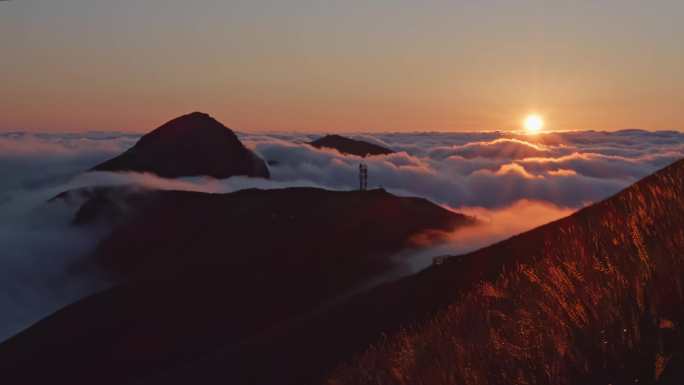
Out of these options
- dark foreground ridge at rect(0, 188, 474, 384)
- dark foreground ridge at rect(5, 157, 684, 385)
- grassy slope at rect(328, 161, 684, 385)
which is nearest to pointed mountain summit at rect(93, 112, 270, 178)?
dark foreground ridge at rect(0, 188, 474, 384)

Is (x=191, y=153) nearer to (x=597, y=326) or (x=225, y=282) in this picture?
(x=225, y=282)

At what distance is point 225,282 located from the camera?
68562 mm

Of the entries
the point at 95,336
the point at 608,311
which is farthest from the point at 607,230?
the point at 95,336

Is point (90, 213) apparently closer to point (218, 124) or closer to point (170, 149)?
point (170, 149)

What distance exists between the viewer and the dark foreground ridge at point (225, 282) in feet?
196

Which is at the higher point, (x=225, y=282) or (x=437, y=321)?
(x=437, y=321)

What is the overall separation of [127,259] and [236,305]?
182 feet

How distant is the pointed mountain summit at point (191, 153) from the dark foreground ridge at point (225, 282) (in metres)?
31.0

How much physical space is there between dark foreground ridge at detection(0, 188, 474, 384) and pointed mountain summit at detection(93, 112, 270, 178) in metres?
31.0

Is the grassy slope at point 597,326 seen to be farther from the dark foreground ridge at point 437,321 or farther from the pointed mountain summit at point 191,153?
the pointed mountain summit at point 191,153

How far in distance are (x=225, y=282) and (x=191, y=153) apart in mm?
71841

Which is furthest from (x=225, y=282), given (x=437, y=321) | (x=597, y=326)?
(x=597, y=326)

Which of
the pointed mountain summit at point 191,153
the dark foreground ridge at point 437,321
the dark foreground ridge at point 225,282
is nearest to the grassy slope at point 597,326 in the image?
the dark foreground ridge at point 437,321

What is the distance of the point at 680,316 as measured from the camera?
4.61m
